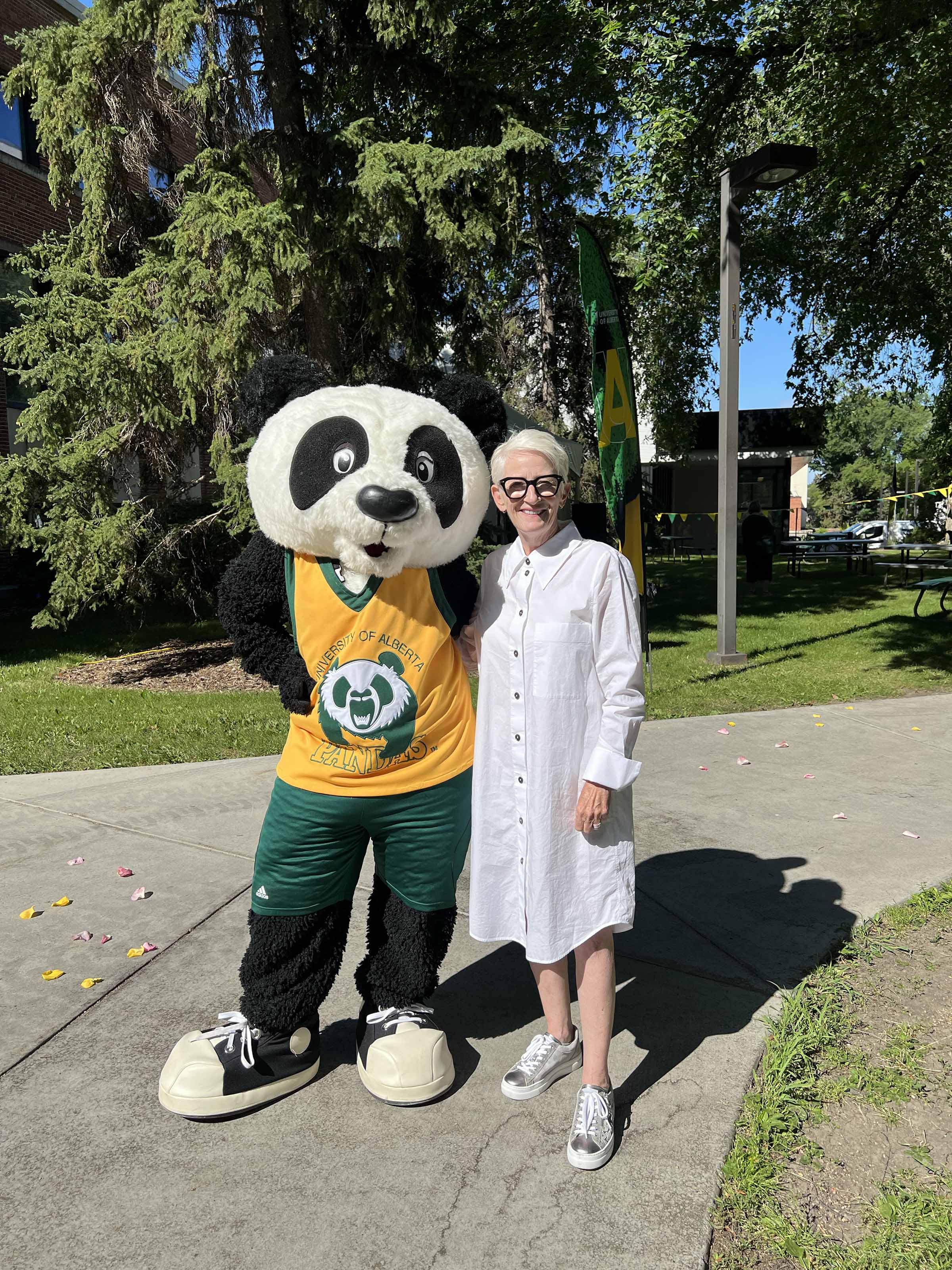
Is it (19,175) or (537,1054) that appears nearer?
(537,1054)

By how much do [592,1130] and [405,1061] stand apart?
1.71ft

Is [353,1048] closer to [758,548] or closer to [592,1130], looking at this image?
[592,1130]

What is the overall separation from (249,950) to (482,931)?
0.65 m

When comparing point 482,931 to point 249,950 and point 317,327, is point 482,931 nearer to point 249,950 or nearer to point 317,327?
point 249,950

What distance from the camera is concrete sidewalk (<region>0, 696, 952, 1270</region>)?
2.10 metres

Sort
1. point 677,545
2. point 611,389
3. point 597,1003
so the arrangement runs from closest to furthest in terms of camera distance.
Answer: point 597,1003 < point 611,389 < point 677,545

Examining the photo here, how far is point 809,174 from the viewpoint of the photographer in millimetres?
12859

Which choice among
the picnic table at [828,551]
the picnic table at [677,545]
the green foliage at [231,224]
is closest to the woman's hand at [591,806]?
the green foliage at [231,224]

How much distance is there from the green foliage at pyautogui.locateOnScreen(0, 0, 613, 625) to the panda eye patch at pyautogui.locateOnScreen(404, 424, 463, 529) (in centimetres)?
574

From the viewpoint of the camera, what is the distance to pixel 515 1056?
9.11ft

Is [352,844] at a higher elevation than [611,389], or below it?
below

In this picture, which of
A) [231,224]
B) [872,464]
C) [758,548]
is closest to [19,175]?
[231,224]

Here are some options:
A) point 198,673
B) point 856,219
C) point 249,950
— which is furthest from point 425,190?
point 856,219

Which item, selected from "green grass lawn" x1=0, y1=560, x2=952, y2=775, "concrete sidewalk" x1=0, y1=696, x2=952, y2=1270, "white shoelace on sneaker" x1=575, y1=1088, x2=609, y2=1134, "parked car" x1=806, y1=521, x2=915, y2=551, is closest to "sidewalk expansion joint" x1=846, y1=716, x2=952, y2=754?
"green grass lawn" x1=0, y1=560, x2=952, y2=775
